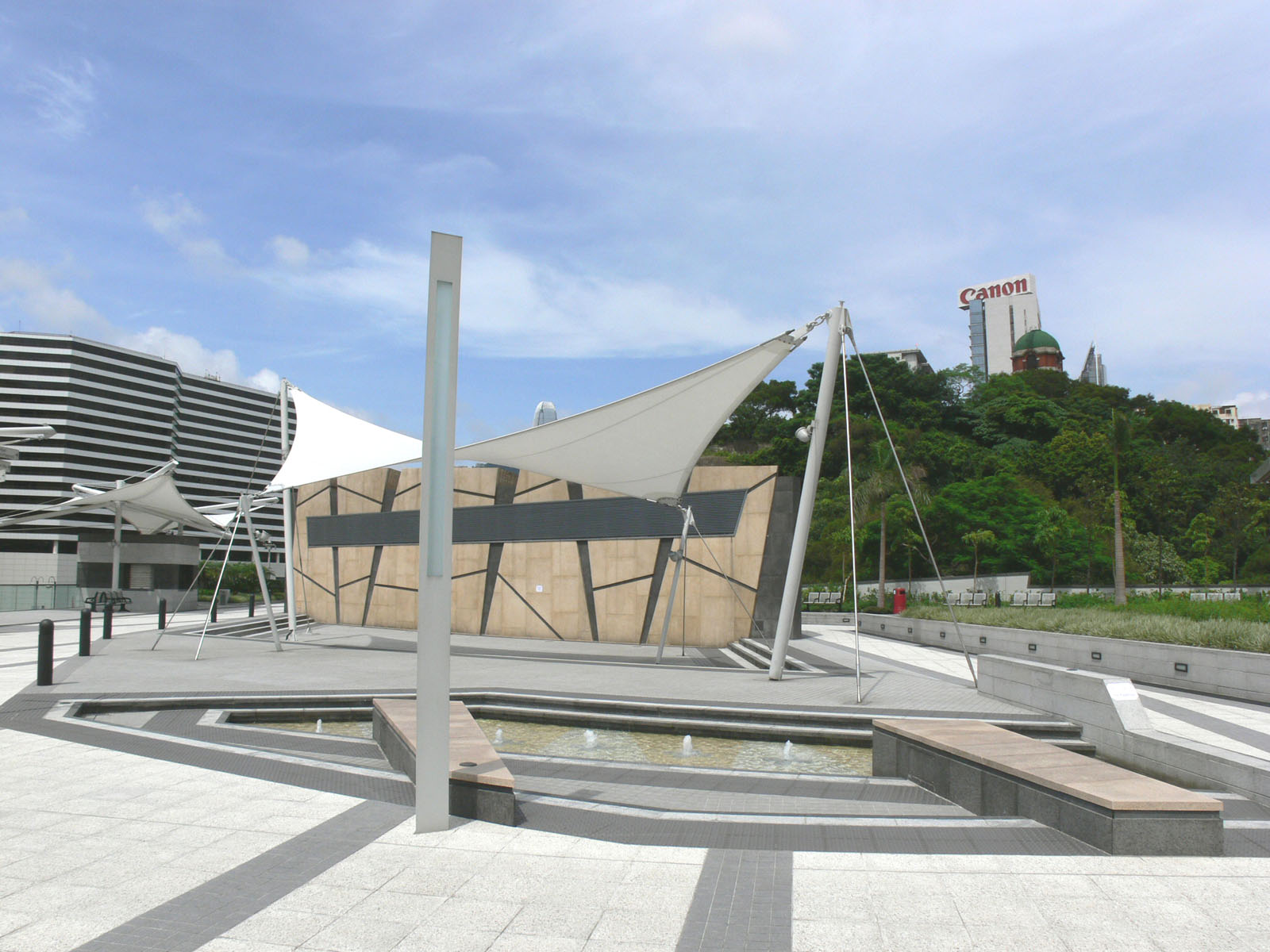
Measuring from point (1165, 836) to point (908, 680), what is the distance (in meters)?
7.46

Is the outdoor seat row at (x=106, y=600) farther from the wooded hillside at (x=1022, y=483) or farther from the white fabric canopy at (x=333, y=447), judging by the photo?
the wooded hillside at (x=1022, y=483)

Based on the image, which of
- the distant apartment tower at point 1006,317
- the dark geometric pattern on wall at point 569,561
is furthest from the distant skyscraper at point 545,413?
the distant apartment tower at point 1006,317

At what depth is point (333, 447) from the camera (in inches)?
592

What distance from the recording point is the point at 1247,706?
9523 millimetres

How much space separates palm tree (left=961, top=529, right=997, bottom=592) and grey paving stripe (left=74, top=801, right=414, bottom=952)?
99.0 feet

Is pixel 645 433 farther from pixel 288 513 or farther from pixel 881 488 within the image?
pixel 881 488

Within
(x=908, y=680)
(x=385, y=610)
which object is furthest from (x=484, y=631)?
(x=908, y=680)

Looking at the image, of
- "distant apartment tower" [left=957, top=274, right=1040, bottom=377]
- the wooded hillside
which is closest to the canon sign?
"distant apartment tower" [left=957, top=274, right=1040, bottom=377]

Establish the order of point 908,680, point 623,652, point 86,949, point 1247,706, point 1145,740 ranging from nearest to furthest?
1. point 86,949
2. point 1145,740
3. point 1247,706
4. point 908,680
5. point 623,652

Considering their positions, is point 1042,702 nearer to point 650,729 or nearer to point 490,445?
point 650,729

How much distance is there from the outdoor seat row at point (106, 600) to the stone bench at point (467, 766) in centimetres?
3054

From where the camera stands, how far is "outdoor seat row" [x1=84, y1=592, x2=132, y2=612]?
31.8 m

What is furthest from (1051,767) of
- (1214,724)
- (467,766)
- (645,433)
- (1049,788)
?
(645,433)

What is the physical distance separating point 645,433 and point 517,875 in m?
8.36
